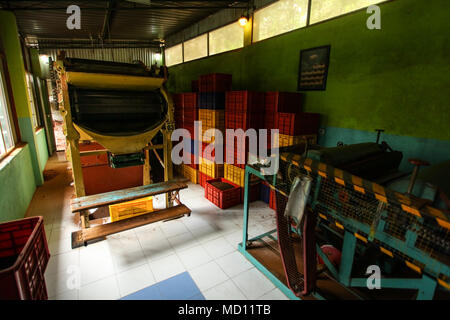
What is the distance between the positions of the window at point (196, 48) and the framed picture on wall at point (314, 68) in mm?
4420

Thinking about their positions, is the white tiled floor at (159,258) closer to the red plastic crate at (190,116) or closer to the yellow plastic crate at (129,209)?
the yellow plastic crate at (129,209)

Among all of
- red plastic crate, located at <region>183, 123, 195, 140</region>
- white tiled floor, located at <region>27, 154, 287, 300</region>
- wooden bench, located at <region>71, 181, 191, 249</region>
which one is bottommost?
white tiled floor, located at <region>27, 154, 287, 300</region>

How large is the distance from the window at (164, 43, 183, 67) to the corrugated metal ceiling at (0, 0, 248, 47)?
25.1 inches

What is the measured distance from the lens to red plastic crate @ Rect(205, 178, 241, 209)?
17.5ft

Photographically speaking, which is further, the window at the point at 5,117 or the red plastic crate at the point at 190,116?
the red plastic crate at the point at 190,116

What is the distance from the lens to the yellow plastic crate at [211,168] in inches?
237

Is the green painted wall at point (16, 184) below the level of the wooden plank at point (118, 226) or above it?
above

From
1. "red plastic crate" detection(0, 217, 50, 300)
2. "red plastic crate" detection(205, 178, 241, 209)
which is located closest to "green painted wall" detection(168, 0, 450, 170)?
"red plastic crate" detection(205, 178, 241, 209)

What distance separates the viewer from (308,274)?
8.93 feet

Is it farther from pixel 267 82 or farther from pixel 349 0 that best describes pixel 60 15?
pixel 349 0

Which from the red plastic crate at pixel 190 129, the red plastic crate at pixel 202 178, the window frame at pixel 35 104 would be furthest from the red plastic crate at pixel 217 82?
the window frame at pixel 35 104

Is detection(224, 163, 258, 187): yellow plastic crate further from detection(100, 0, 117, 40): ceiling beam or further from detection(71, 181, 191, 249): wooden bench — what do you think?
detection(100, 0, 117, 40): ceiling beam

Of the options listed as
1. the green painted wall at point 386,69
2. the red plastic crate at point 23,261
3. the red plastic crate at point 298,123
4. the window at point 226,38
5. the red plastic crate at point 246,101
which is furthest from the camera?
the window at point 226,38

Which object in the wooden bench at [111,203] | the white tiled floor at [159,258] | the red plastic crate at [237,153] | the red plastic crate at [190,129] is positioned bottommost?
the white tiled floor at [159,258]
